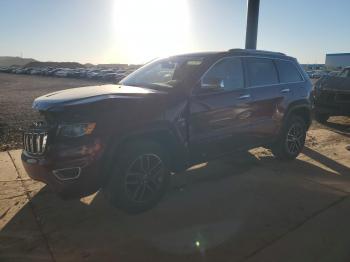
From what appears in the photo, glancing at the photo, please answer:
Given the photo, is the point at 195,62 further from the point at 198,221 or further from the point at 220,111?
Answer: the point at 198,221

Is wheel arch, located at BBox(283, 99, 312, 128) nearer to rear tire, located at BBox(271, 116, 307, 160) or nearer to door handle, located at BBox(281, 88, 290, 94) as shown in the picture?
rear tire, located at BBox(271, 116, 307, 160)

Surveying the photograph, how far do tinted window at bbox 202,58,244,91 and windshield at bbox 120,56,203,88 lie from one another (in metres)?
0.22

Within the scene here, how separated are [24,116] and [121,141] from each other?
8757mm

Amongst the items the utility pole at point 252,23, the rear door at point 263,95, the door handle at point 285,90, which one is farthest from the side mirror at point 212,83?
the utility pole at point 252,23

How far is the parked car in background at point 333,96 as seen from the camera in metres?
10.1

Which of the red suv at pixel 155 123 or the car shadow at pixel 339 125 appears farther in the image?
the car shadow at pixel 339 125

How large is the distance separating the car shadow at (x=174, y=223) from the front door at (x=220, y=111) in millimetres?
635

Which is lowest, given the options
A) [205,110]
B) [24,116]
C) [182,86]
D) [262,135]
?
[24,116]

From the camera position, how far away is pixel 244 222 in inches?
159

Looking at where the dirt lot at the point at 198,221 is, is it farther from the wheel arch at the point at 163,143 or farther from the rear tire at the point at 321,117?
the rear tire at the point at 321,117

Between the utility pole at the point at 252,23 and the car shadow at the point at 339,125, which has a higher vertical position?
the utility pole at the point at 252,23


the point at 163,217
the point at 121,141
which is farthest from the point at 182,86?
the point at 163,217

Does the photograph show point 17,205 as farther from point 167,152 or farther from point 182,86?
point 182,86

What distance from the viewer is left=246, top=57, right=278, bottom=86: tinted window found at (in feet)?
17.7
